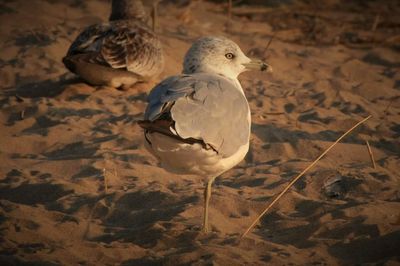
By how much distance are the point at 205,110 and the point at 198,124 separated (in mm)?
166

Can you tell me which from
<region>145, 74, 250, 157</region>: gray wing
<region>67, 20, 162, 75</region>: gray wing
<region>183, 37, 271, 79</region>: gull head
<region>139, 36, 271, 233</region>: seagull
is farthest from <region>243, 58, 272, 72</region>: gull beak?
<region>67, 20, 162, 75</region>: gray wing

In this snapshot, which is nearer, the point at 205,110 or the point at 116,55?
the point at 205,110

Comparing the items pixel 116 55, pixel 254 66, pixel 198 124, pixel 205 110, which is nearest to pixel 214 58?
pixel 254 66

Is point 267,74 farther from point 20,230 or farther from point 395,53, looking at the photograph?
point 20,230

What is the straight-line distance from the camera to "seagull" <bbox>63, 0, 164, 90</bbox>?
852cm

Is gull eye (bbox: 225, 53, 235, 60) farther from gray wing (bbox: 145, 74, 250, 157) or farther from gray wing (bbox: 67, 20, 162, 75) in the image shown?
gray wing (bbox: 67, 20, 162, 75)

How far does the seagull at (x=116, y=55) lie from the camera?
8.52 meters

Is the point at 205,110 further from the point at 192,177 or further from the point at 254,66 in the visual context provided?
the point at 192,177

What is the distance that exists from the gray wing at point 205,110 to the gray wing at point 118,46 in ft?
11.9

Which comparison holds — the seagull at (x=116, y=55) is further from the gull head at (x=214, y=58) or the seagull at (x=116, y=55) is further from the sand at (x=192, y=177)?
the gull head at (x=214, y=58)

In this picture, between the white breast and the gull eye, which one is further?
the gull eye

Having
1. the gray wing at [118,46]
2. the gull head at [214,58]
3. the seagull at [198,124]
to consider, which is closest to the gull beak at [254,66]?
the gull head at [214,58]

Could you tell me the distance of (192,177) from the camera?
643 centimetres

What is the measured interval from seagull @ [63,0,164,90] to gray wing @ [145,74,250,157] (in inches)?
143
